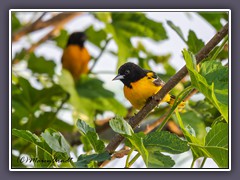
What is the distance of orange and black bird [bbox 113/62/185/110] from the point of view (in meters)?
1.76

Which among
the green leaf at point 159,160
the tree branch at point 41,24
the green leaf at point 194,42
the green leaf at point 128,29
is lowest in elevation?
the green leaf at point 159,160

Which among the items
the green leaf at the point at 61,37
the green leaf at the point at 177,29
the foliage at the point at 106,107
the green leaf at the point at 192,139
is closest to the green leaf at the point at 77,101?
the foliage at the point at 106,107

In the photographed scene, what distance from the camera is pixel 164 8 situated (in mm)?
1810

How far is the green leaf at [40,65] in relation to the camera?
2.59 meters

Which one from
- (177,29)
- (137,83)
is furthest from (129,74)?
(177,29)

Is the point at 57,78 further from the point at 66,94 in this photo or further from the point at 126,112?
the point at 126,112

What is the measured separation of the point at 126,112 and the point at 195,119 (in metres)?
0.36

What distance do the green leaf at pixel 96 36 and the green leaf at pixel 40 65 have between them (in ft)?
0.85

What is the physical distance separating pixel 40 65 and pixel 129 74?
0.84 metres

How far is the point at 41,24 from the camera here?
8.21 feet

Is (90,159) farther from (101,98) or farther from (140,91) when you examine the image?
(101,98)

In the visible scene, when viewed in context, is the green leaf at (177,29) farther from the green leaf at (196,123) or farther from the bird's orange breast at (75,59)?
the bird's orange breast at (75,59)
